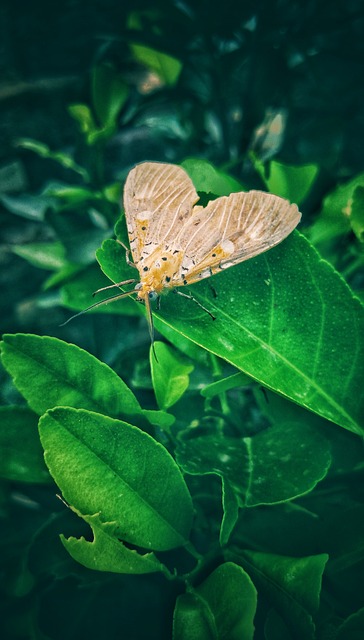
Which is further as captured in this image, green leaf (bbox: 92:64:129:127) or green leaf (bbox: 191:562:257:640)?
green leaf (bbox: 92:64:129:127)

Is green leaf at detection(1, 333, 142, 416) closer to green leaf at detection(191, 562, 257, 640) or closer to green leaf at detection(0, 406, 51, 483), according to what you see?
green leaf at detection(0, 406, 51, 483)

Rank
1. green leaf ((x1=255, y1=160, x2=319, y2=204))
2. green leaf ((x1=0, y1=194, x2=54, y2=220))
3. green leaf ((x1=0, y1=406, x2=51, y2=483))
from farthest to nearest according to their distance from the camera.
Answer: green leaf ((x1=0, y1=194, x2=54, y2=220)) → green leaf ((x1=255, y1=160, x2=319, y2=204)) → green leaf ((x1=0, y1=406, x2=51, y2=483))

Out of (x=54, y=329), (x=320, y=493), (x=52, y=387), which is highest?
(x=52, y=387)

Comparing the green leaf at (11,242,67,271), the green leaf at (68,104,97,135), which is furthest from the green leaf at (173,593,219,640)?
the green leaf at (68,104,97,135)

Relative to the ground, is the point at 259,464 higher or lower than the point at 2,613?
higher

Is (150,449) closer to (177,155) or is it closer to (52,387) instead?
(52,387)

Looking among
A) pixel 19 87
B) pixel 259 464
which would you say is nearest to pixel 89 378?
pixel 259 464

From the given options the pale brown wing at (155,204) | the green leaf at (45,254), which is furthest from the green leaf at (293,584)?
the green leaf at (45,254)
